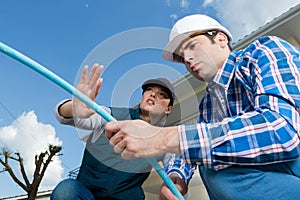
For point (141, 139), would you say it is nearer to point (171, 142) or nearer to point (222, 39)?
point (171, 142)

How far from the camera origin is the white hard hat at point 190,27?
1.32 meters

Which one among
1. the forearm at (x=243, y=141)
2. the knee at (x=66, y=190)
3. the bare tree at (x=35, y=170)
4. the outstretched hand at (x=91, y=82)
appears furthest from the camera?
the bare tree at (x=35, y=170)

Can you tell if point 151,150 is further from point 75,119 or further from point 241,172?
point 75,119

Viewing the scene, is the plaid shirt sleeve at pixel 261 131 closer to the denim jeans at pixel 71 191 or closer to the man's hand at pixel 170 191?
the man's hand at pixel 170 191

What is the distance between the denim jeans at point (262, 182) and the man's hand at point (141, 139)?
155 millimetres

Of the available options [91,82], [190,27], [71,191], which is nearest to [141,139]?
[91,82]

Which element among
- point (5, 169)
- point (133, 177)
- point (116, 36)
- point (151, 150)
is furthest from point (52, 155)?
point (151, 150)

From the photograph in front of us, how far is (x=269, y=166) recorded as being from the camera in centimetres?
87

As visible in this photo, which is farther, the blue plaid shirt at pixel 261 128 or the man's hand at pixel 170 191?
the man's hand at pixel 170 191

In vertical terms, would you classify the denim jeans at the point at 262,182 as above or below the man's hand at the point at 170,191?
below

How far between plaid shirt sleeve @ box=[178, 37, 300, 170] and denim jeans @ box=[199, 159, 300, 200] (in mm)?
38

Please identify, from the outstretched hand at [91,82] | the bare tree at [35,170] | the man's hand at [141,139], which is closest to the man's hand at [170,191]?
the man's hand at [141,139]

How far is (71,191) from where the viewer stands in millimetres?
1532

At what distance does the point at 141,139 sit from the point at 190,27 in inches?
23.9
